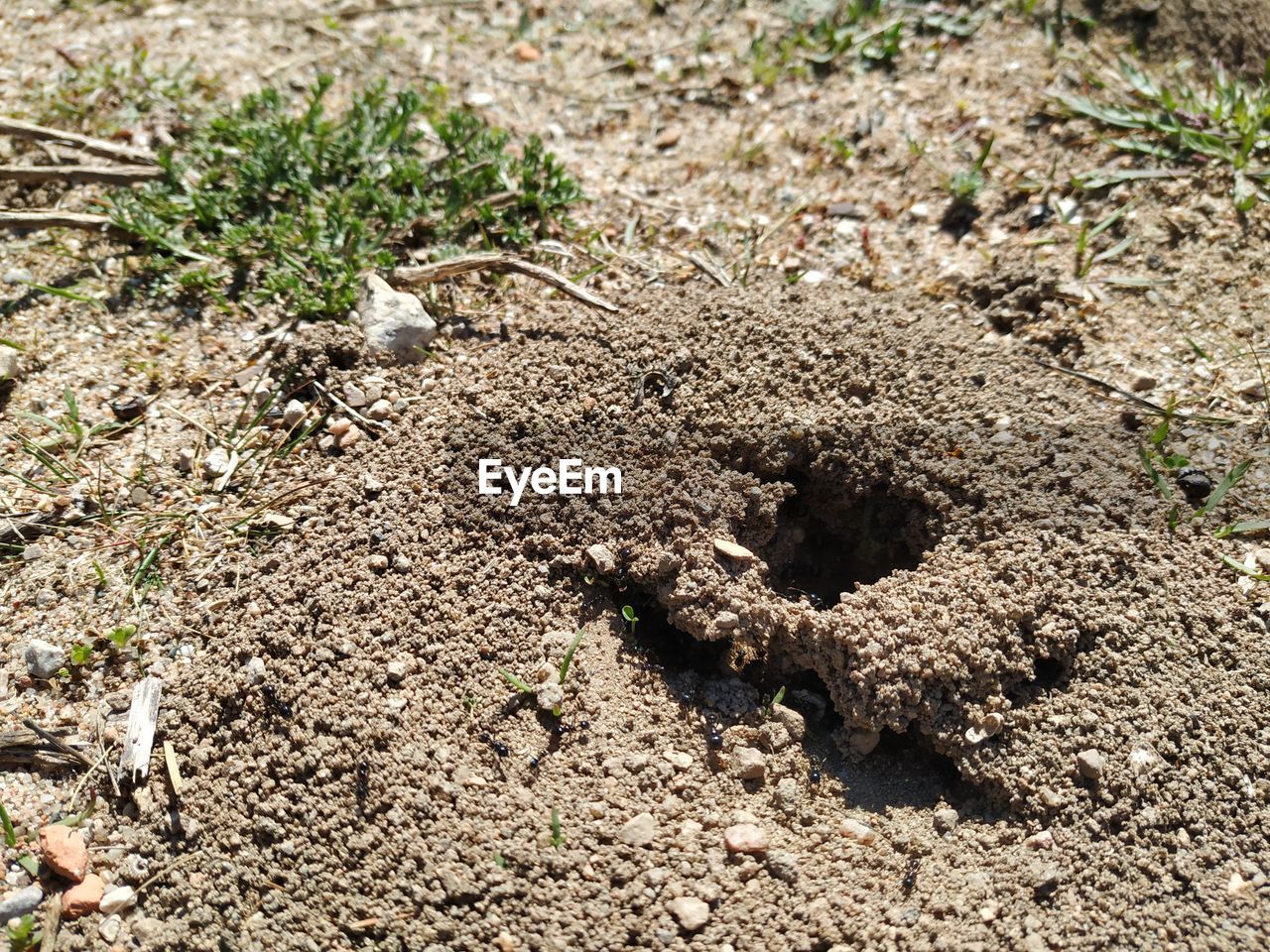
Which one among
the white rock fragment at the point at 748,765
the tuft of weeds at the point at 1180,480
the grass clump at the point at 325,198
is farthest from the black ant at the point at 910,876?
the grass clump at the point at 325,198

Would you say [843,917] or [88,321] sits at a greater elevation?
[88,321]

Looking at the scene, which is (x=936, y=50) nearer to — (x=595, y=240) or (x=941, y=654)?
(x=595, y=240)

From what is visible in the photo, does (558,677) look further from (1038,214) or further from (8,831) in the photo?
(1038,214)

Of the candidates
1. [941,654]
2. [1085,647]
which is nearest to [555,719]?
[941,654]

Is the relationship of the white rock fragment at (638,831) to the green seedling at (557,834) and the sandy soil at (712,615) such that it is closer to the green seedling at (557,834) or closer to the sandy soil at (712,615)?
the sandy soil at (712,615)

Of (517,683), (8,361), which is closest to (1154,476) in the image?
(517,683)

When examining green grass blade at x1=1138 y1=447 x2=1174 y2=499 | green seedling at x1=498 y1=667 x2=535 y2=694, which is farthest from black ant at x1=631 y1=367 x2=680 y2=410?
green grass blade at x1=1138 y1=447 x2=1174 y2=499

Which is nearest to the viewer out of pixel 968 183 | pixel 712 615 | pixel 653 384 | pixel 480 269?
pixel 712 615
